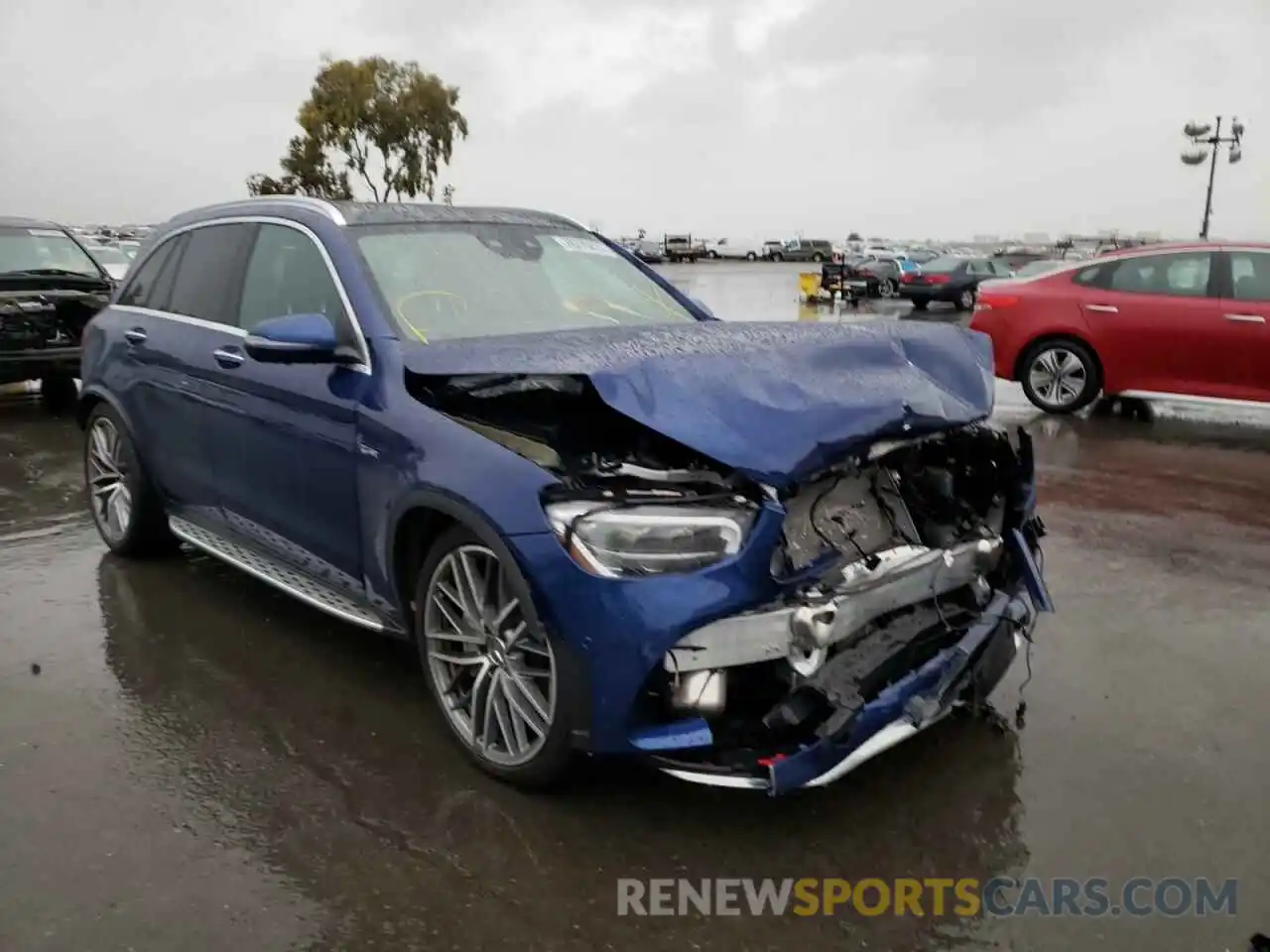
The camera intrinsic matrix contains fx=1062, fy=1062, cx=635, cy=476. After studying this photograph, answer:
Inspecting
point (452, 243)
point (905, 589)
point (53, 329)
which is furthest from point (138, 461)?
Answer: point (53, 329)

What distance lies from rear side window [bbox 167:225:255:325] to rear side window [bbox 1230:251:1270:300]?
8066 mm

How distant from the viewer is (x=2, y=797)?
331cm

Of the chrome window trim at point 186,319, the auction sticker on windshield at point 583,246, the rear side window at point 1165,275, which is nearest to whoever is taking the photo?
the chrome window trim at point 186,319

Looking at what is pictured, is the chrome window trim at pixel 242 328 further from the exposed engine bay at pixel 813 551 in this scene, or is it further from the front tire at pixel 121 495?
the front tire at pixel 121 495

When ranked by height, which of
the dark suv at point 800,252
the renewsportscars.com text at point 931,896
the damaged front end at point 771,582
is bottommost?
→ the renewsportscars.com text at point 931,896

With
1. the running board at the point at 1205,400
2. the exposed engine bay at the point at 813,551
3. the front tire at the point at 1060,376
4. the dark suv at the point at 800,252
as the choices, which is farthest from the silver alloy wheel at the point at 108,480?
the dark suv at the point at 800,252

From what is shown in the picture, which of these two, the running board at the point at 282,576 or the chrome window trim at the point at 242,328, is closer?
the chrome window trim at the point at 242,328

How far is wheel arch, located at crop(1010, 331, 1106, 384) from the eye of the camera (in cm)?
979

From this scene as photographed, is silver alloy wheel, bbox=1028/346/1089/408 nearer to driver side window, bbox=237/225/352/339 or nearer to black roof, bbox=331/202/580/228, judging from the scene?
black roof, bbox=331/202/580/228

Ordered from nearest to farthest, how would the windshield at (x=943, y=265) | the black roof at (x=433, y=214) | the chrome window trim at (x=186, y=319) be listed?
the black roof at (x=433, y=214)
the chrome window trim at (x=186, y=319)
the windshield at (x=943, y=265)

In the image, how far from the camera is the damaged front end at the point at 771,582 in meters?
2.84

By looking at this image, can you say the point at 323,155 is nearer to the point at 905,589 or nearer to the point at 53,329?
the point at 53,329

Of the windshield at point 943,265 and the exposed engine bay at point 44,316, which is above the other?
the windshield at point 943,265

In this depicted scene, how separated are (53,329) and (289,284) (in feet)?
23.8
